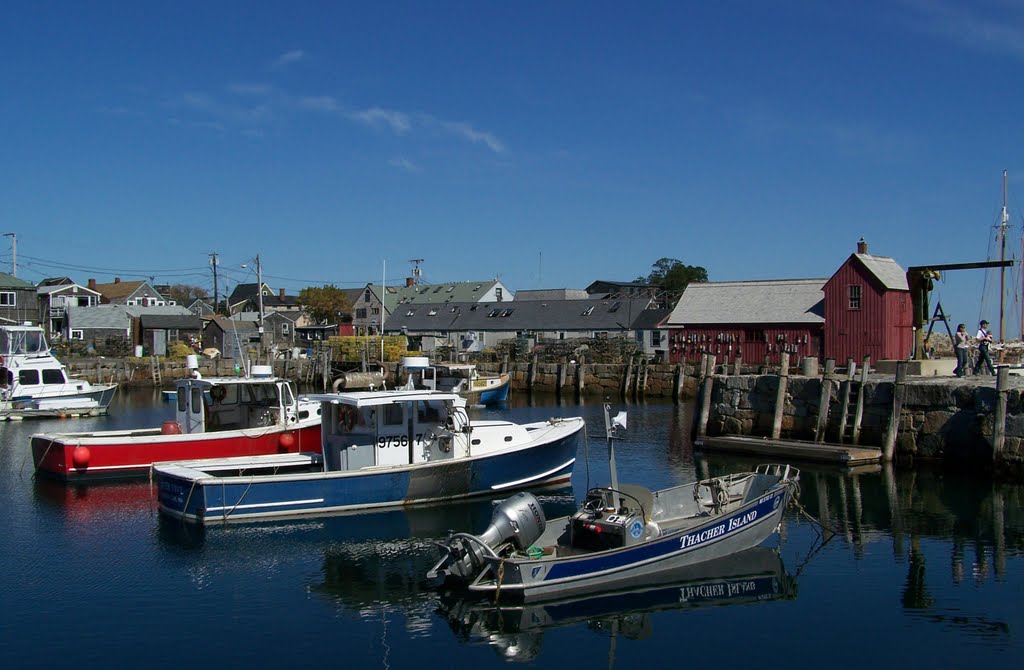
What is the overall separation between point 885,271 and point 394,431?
1370 inches

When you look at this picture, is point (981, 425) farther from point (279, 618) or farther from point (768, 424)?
point (279, 618)

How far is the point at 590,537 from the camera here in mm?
14641

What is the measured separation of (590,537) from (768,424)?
15.4m

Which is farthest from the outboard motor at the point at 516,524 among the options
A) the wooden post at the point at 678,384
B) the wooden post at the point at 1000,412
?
the wooden post at the point at 678,384

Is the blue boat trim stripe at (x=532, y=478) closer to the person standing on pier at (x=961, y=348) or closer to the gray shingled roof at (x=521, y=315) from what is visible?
the person standing on pier at (x=961, y=348)

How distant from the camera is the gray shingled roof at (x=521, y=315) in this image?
66.2 metres

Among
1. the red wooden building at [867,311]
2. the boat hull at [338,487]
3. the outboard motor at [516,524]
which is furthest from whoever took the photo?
the red wooden building at [867,311]

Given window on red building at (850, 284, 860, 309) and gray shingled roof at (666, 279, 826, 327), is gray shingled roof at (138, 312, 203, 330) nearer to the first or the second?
gray shingled roof at (666, 279, 826, 327)

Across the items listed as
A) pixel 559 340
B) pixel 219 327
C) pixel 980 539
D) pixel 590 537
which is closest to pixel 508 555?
Answer: pixel 590 537

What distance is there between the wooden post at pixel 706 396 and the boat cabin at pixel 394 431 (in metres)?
11.7

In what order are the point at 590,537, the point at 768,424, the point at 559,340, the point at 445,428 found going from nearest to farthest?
1. the point at 590,537
2. the point at 445,428
3. the point at 768,424
4. the point at 559,340

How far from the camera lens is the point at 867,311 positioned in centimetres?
4588

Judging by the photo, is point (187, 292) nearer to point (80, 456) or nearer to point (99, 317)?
point (99, 317)

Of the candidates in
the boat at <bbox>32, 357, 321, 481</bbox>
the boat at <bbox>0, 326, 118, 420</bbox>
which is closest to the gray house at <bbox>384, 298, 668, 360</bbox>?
the boat at <bbox>0, 326, 118, 420</bbox>
